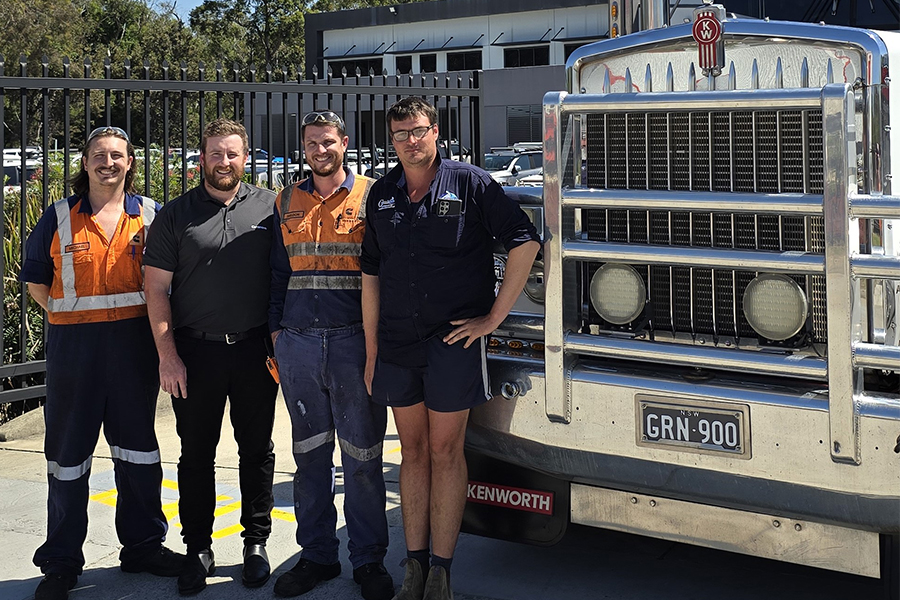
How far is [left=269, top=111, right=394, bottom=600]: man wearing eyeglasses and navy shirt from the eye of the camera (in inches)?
170

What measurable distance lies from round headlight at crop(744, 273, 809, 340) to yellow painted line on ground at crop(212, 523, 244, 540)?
8.90ft

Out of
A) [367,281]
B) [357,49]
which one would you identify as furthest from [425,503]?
[357,49]

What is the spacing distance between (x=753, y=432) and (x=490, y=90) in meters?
43.6

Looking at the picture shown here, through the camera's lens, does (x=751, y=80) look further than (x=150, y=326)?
No

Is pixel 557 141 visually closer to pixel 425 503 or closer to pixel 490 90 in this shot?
pixel 425 503

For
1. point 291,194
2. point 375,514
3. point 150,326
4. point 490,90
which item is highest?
point 490,90

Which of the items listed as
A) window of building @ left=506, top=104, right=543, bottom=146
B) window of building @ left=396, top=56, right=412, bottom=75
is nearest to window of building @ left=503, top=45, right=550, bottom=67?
window of building @ left=506, top=104, right=543, bottom=146

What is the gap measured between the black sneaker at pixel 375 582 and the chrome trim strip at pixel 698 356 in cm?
121

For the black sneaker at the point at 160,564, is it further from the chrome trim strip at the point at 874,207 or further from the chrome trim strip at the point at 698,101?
the chrome trim strip at the point at 874,207

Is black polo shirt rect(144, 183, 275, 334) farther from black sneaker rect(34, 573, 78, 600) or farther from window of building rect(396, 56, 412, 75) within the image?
window of building rect(396, 56, 412, 75)

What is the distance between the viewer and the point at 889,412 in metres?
3.29

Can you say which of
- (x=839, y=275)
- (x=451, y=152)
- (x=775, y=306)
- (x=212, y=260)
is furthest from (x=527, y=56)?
(x=839, y=275)

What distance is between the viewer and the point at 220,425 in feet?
15.0

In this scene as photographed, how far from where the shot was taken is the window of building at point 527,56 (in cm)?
4662
